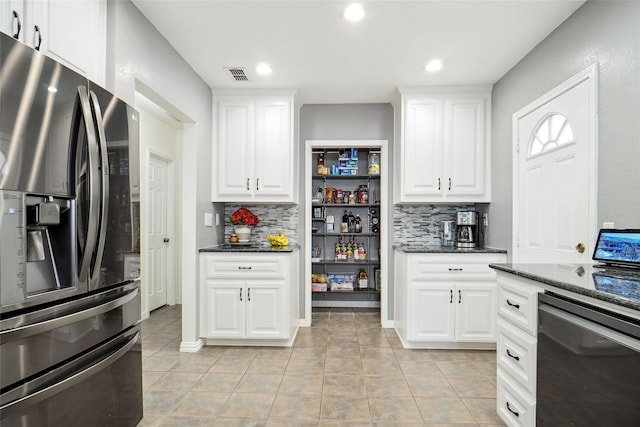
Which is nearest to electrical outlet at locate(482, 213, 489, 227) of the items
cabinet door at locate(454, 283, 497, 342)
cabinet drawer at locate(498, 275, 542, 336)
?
cabinet door at locate(454, 283, 497, 342)

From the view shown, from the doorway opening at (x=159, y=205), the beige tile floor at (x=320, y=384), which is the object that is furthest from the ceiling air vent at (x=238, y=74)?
the beige tile floor at (x=320, y=384)

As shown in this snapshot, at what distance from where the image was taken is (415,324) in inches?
120

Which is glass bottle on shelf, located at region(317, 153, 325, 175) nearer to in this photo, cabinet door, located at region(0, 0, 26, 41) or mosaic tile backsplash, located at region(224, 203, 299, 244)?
mosaic tile backsplash, located at region(224, 203, 299, 244)

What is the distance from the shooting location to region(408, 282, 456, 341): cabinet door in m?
3.02

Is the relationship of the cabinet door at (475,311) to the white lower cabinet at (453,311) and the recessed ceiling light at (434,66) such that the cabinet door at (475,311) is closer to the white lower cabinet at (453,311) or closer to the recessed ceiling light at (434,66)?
the white lower cabinet at (453,311)

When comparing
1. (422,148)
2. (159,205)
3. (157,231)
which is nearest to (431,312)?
(422,148)

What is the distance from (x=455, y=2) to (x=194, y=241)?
2720 millimetres

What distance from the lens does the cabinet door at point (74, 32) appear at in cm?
139

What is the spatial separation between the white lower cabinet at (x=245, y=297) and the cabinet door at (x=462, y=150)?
1.83 meters

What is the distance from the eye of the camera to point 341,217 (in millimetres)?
4270

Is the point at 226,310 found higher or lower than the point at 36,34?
lower

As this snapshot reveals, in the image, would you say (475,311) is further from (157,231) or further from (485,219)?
(157,231)

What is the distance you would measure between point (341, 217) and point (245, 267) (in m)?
1.64

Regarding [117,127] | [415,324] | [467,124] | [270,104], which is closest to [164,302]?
[270,104]
